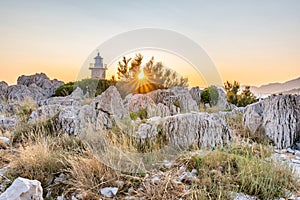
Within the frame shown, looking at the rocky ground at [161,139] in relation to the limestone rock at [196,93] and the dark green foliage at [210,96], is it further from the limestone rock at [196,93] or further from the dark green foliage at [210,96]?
the limestone rock at [196,93]

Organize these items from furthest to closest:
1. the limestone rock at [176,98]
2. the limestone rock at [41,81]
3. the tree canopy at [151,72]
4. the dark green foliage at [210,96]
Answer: the limestone rock at [41,81] < the dark green foliage at [210,96] < the limestone rock at [176,98] < the tree canopy at [151,72]

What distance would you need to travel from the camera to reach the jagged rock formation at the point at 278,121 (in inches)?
198

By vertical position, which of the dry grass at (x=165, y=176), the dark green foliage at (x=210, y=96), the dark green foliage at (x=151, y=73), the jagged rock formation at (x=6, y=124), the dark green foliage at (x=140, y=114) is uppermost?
the dark green foliage at (x=151, y=73)

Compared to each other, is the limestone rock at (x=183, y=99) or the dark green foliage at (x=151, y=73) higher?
the dark green foliage at (x=151, y=73)

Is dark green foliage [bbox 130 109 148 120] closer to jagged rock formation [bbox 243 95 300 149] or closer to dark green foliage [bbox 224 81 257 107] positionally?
jagged rock formation [bbox 243 95 300 149]

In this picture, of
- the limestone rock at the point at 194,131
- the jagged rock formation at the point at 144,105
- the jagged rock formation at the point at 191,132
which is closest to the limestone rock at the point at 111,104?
the jagged rock formation at the point at 144,105

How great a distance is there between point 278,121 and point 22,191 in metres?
4.42

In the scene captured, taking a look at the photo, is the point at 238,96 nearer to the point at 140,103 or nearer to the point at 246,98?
the point at 246,98

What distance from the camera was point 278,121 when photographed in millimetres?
5121

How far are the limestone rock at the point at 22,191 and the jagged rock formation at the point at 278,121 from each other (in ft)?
13.4

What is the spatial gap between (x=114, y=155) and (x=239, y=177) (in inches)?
60.5

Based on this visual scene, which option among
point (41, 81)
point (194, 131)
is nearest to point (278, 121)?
point (194, 131)

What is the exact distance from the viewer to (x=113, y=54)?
5.77m

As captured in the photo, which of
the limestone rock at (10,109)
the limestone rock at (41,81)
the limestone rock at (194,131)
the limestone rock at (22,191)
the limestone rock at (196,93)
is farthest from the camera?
the limestone rock at (41,81)
